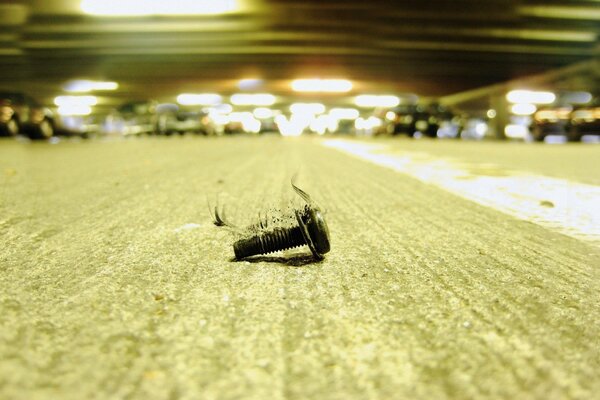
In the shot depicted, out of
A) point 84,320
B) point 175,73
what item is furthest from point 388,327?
point 175,73

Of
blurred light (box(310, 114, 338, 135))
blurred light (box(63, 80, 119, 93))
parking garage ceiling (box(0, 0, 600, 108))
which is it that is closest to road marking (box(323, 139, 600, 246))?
parking garage ceiling (box(0, 0, 600, 108))

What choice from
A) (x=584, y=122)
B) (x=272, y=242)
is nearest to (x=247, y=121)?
(x=584, y=122)

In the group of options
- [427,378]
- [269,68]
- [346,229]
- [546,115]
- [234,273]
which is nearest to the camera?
[427,378]

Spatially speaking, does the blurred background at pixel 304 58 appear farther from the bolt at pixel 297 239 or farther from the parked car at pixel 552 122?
the bolt at pixel 297 239

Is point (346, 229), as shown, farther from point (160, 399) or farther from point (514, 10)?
point (514, 10)

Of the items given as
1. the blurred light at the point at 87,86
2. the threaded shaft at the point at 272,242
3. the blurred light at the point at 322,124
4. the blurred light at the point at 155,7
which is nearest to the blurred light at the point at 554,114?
the blurred light at the point at 155,7

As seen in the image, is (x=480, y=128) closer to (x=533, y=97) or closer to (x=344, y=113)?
(x=533, y=97)
